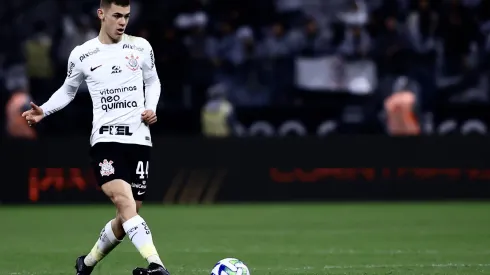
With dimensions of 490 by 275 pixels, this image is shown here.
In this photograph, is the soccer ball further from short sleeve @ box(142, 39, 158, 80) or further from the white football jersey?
short sleeve @ box(142, 39, 158, 80)

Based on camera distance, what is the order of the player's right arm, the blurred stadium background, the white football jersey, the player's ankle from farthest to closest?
the blurred stadium background
the player's right arm
the white football jersey
the player's ankle

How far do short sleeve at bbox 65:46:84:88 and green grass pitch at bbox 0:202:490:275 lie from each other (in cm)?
198

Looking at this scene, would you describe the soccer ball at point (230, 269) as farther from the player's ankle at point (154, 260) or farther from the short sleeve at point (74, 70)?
the short sleeve at point (74, 70)

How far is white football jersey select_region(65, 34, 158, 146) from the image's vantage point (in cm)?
899

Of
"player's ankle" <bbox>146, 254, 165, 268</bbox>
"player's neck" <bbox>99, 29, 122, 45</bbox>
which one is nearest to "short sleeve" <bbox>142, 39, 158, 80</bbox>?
"player's neck" <bbox>99, 29, 122, 45</bbox>

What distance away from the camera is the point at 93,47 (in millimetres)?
9164

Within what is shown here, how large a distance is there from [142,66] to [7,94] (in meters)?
13.8

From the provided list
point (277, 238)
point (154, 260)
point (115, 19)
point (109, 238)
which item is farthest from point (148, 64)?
point (277, 238)

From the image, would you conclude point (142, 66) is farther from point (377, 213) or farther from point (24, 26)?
point (24, 26)

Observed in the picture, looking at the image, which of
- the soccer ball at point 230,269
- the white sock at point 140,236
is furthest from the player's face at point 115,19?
the soccer ball at point 230,269

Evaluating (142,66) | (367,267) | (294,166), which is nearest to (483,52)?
(294,166)

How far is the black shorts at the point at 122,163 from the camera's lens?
8891 mm

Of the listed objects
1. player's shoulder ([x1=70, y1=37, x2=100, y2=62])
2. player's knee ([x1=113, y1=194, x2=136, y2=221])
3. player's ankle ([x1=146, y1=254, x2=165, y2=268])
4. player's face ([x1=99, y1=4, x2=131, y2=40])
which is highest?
player's face ([x1=99, y1=4, x2=131, y2=40])

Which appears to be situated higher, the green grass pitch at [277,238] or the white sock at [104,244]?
the white sock at [104,244]
